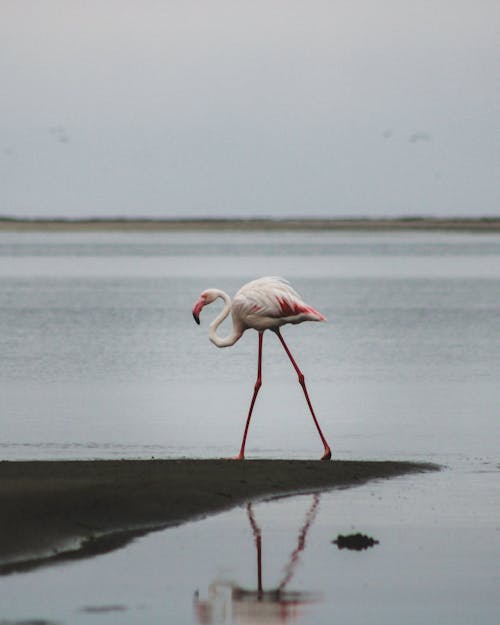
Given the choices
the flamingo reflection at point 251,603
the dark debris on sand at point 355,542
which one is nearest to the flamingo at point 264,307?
the dark debris on sand at point 355,542

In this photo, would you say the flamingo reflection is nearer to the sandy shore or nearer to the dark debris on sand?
the dark debris on sand

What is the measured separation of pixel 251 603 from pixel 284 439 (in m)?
8.81

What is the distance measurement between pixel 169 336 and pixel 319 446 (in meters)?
22.1

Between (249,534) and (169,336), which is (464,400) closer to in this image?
(249,534)

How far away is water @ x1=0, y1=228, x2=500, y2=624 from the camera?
10.3 meters

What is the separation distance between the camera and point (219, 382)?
88.4ft

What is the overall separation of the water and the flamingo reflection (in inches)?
1.0

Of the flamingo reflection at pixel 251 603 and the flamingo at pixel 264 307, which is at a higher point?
the flamingo at pixel 264 307

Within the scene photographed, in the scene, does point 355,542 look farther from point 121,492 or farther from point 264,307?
point 264,307

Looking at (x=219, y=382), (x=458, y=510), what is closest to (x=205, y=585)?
(x=458, y=510)

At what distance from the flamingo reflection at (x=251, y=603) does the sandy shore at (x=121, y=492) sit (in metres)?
1.40

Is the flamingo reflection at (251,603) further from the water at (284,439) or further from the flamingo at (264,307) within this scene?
the flamingo at (264,307)

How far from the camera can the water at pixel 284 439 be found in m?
10.3

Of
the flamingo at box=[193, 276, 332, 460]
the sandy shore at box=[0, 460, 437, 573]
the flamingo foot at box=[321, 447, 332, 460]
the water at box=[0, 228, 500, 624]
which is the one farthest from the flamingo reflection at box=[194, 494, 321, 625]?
the flamingo at box=[193, 276, 332, 460]
